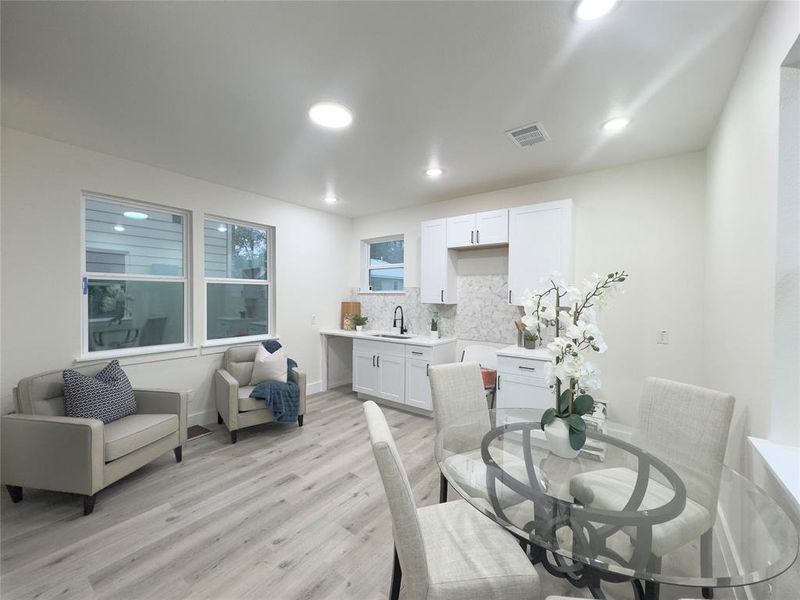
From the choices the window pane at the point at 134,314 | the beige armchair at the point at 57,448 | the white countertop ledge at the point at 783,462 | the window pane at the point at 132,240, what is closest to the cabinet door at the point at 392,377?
the window pane at the point at 134,314

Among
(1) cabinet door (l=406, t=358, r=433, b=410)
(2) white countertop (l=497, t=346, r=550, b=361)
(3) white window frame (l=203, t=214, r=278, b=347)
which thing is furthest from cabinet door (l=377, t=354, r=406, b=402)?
(3) white window frame (l=203, t=214, r=278, b=347)

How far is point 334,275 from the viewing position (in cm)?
493

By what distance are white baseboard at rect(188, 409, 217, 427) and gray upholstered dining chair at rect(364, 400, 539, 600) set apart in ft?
9.94

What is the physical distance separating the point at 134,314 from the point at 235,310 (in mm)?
981

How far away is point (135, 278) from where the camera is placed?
3094mm

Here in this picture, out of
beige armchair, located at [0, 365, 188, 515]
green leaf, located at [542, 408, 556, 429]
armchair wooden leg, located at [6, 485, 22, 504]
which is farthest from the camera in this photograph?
armchair wooden leg, located at [6, 485, 22, 504]

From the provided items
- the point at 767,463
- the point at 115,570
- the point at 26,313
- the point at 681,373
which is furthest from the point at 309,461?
the point at 681,373

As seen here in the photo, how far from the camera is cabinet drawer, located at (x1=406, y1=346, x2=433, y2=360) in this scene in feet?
12.2

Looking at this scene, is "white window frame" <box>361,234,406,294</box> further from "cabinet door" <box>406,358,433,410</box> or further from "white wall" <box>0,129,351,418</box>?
"white wall" <box>0,129,351,418</box>

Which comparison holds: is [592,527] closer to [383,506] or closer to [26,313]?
[383,506]

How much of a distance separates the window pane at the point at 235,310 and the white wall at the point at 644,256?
3.74 meters

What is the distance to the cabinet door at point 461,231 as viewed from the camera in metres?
3.66

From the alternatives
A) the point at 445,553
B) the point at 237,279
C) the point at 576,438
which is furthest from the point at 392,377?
the point at 445,553

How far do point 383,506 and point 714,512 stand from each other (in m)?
1.73
